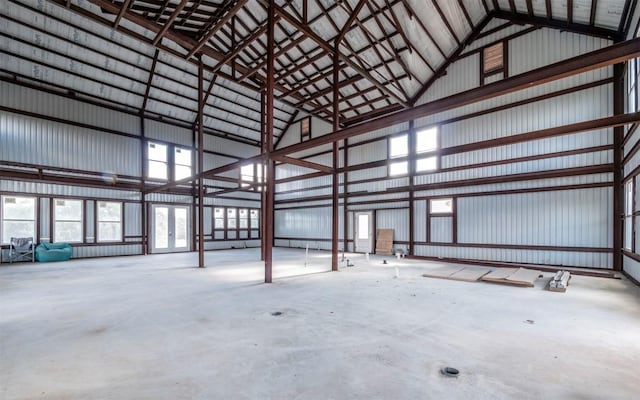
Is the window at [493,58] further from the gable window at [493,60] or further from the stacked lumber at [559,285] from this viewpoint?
the stacked lumber at [559,285]

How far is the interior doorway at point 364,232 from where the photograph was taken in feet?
51.4

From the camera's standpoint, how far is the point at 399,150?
1465cm

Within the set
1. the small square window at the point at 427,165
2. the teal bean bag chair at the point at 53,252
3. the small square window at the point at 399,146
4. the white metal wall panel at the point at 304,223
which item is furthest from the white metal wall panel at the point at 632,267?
the teal bean bag chair at the point at 53,252

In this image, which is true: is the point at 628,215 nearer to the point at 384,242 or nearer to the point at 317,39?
the point at 384,242

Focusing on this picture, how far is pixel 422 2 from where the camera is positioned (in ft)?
33.0

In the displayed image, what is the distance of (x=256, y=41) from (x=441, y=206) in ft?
36.2

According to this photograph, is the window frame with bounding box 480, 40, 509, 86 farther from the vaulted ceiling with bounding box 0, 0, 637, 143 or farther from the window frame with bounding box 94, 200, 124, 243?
the window frame with bounding box 94, 200, 124, 243

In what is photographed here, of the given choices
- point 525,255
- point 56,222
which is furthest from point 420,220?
point 56,222

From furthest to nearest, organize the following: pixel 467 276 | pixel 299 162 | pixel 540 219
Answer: pixel 540 219 < pixel 299 162 < pixel 467 276

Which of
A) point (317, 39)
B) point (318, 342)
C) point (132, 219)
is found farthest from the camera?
point (132, 219)

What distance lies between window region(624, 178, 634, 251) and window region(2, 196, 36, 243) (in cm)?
2138

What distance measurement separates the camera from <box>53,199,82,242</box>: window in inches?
514

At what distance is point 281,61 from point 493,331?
13.3 metres

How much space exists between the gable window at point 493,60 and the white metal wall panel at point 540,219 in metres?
4.99
